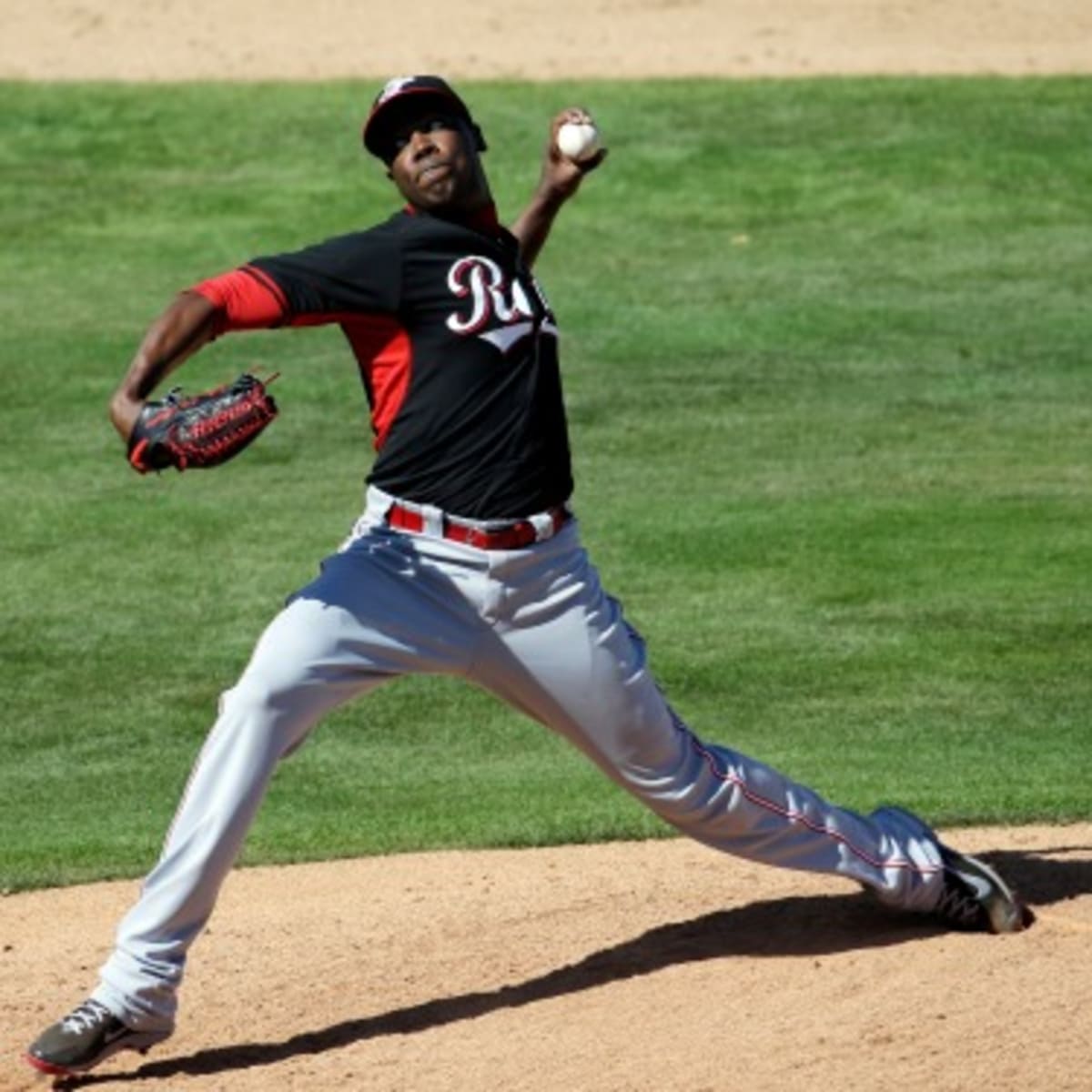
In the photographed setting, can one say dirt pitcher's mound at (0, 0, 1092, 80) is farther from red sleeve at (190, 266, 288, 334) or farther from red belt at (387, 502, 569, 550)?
red sleeve at (190, 266, 288, 334)

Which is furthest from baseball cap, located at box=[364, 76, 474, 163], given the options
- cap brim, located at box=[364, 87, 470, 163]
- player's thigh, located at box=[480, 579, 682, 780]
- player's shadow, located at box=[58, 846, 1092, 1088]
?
player's shadow, located at box=[58, 846, 1092, 1088]

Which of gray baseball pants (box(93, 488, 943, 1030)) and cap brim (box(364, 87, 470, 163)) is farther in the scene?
cap brim (box(364, 87, 470, 163))

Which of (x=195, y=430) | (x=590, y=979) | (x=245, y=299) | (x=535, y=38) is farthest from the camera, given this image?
(x=535, y=38)

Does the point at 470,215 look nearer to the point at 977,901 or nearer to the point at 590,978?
the point at 590,978

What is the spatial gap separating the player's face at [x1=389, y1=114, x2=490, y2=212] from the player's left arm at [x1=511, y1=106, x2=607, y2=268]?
55 centimetres

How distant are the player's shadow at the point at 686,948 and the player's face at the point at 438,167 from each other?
5.81ft

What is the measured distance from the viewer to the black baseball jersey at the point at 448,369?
610 centimetres

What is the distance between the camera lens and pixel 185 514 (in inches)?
477

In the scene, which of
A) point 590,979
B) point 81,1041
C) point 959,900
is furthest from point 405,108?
point 959,900

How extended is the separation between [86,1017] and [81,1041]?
2.0 inches

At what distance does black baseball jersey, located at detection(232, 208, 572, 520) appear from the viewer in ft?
20.0

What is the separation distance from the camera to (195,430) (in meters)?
5.64

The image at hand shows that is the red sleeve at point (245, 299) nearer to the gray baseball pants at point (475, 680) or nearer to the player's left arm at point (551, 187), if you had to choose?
the gray baseball pants at point (475, 680)

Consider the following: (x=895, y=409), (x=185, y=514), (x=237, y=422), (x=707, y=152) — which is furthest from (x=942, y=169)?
(x=237, y=422)
